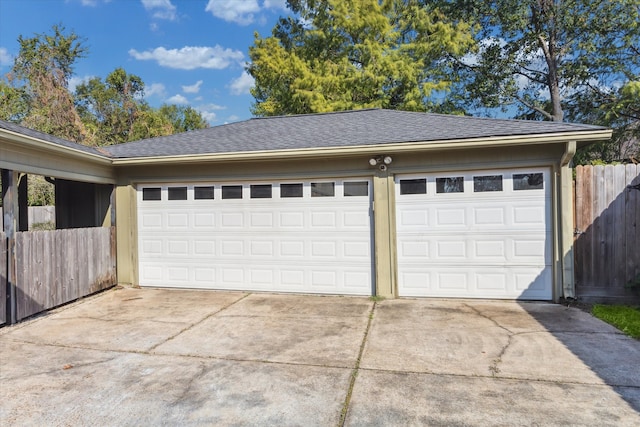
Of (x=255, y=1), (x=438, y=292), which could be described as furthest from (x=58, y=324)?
(x=255, y=1)

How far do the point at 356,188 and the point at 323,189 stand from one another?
58 centimetres

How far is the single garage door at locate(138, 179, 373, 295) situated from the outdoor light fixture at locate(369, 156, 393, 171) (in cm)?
40

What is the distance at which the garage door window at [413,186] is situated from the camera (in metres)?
6.24

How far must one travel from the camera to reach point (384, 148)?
19.7 ft

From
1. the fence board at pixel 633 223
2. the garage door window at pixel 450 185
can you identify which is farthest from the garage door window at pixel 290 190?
the fence board at pixel 633 223

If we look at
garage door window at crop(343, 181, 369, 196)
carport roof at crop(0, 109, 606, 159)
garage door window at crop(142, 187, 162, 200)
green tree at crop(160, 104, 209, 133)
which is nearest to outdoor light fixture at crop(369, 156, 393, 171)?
carport roof at crop(0, 109, 606, 159)

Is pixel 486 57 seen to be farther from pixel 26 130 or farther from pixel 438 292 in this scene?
pixel 26 130

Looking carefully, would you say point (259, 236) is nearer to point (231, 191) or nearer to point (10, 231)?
point (231, 191)

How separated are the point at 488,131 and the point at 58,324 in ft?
22.1

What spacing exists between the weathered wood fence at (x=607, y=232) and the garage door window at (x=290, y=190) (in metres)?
4.44

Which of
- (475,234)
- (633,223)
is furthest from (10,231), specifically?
(633,223)

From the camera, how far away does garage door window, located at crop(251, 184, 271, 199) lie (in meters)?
6.84

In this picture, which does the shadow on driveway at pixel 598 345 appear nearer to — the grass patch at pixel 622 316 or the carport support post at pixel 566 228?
the grass patch at pixel 622 316

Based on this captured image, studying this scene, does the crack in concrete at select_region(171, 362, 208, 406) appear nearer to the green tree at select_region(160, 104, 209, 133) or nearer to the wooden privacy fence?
the wooden privacy fence
